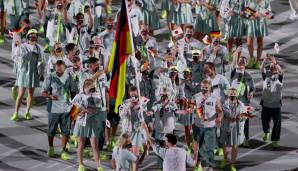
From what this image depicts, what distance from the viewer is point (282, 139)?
28953mm

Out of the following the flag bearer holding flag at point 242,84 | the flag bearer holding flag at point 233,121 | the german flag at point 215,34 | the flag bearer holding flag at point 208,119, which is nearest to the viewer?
the flag bearer holding flag at point 208,119

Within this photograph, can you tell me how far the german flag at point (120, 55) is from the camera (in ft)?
80.7

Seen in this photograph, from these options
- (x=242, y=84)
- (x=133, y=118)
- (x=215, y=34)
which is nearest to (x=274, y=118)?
(x=242, y=84)

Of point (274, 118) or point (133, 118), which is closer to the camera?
point (133, 118)

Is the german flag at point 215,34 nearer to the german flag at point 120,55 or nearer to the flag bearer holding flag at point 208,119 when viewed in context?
the flag bearer holding flag at point 208,119

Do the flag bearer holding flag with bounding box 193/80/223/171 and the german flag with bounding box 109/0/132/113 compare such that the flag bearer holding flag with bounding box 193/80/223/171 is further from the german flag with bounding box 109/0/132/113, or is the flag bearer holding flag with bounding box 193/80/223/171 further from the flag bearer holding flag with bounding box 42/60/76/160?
the flag bearer holding flag with bounding box 42/60/76/160

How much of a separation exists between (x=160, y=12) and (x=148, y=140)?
13482mm

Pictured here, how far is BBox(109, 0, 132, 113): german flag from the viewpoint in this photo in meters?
24.6

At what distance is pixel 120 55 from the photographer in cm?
2472

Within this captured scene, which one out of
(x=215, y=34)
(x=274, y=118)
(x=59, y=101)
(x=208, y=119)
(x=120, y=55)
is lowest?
(x=274, y=118)

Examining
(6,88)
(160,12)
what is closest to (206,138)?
(6,88)

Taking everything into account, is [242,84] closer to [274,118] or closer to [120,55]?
[274,118]

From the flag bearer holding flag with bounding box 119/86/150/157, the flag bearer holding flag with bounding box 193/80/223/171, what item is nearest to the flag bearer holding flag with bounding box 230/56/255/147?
the flag bearer holding flag with bounding box 193/80/223/171

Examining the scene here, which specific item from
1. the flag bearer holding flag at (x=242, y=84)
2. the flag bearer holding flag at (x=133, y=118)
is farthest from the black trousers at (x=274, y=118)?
the flag bearer holding flag at (x=133, y=118)
